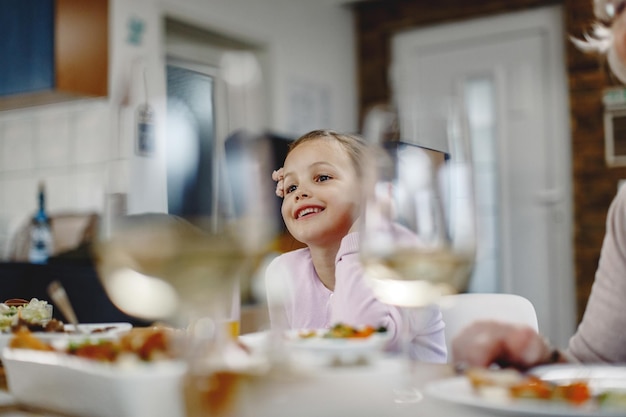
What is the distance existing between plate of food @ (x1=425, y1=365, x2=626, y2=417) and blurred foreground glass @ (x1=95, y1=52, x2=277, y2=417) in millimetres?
124

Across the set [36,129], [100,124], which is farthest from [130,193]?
[36,129]

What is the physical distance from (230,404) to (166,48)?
329 centimetres

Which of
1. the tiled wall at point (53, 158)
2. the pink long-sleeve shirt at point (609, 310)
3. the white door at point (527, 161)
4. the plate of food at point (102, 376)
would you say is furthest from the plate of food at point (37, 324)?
the white door at point (527, 161)

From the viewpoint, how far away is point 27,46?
118 inches

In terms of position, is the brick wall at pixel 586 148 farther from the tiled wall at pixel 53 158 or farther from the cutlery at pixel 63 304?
the cutlery at pixel 63 304

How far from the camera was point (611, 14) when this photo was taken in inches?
38.5

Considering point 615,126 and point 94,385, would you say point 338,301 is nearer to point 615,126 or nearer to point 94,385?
point 94,385

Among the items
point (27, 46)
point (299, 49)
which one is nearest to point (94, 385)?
point (27, 46)

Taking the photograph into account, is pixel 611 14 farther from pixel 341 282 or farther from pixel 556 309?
pixel 556 309

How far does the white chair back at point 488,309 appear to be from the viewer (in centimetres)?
106

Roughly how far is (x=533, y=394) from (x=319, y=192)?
0.48 metres

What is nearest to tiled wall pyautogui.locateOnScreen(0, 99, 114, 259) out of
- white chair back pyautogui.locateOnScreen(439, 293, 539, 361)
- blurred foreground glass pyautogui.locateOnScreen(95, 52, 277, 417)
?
white chair back pyautogui.locateOnScreen(439, 293, 539, 361)

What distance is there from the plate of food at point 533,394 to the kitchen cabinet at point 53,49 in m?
2.74

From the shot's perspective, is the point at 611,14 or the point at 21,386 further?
the point at 611,14
